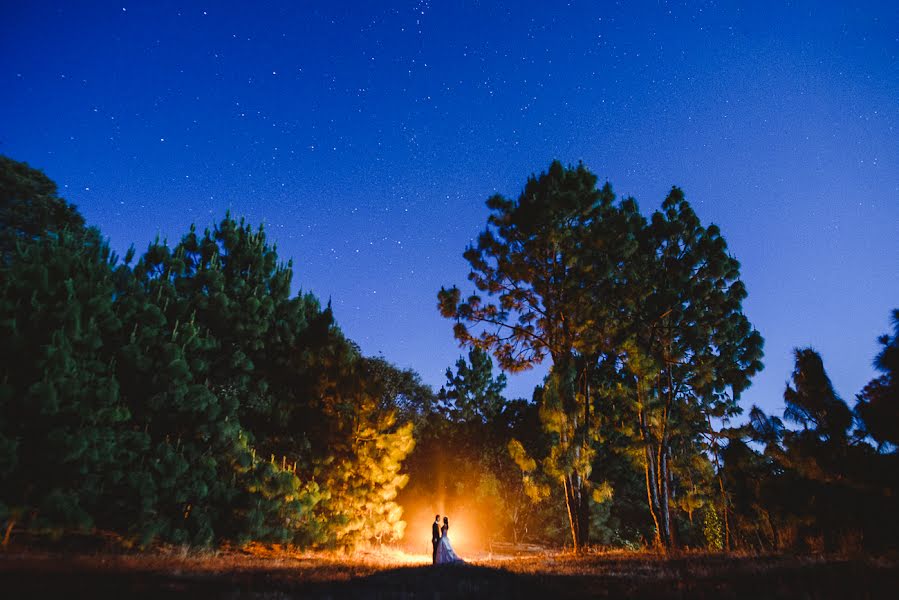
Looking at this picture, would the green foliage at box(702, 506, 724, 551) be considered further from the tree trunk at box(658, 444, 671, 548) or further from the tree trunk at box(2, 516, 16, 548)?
the tree trunk at box(2, 516, 16, 548)

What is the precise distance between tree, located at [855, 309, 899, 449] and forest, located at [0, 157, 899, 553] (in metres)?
0.05

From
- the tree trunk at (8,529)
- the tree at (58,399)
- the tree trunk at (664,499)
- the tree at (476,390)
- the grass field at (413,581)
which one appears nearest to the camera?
the grass field at (413,581)

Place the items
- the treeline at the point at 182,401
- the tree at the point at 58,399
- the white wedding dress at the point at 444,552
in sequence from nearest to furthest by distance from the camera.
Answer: the tree at the point at 58,399 < the treeline at the point at 182,401 < the white wedding dress at the point at 444,552

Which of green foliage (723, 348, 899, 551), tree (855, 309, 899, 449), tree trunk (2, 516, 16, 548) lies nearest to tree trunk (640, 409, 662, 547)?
green foliage (723, 348, 899, 551)

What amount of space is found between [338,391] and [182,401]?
5.52 m

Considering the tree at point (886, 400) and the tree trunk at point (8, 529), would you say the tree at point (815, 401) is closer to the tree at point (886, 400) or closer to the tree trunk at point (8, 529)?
the tree at point (886, 400)

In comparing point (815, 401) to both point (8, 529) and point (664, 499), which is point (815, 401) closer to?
point (664, 499)

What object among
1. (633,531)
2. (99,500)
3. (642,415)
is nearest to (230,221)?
(99,500)

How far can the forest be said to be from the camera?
9.97 m

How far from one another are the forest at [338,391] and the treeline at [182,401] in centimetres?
5

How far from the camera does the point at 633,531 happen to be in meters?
31.2

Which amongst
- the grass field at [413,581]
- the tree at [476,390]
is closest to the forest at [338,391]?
the grass field at [413,581]

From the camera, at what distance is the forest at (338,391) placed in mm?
9969

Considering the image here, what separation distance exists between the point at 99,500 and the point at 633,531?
3191 centimetres
